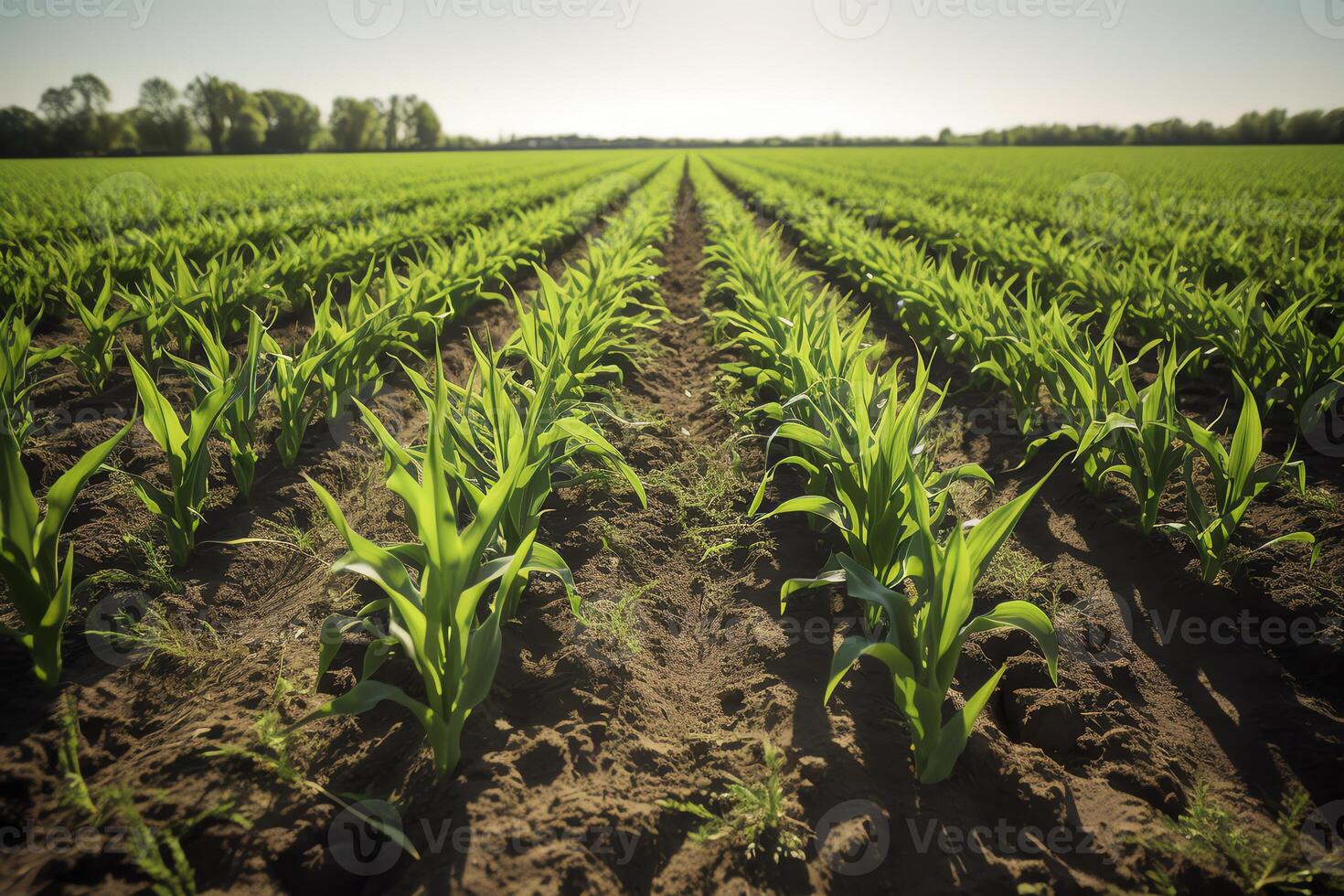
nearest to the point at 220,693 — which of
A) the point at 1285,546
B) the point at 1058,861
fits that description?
the point at 1058,861

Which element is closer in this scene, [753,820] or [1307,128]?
[753,820]

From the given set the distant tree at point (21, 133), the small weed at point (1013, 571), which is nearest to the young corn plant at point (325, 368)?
Result: the small weed at point (1013, 571)

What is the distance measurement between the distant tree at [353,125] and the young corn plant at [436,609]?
84495 millimetres

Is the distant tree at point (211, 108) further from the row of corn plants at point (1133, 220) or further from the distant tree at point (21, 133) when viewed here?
the row of corn plants at point (1133, 220)

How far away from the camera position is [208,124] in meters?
58.7

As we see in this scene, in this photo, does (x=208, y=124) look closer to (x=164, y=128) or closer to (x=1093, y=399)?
(x=164, y=128)

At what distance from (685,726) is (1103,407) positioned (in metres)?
2.17

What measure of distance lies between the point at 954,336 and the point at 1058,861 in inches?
126

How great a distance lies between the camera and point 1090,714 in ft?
5.93

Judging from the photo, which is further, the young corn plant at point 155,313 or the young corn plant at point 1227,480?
the young corn plant at point 155,313

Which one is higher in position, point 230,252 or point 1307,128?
point 1307,128

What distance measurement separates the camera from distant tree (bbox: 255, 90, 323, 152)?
62031mm

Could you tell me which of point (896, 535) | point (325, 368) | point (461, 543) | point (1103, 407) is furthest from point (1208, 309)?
point (325, 368)

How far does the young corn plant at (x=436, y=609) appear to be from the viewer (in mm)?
1382
